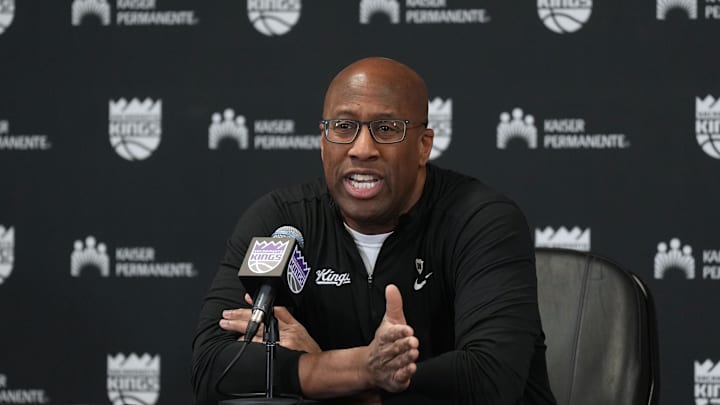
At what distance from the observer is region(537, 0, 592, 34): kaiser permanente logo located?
388 centimetres

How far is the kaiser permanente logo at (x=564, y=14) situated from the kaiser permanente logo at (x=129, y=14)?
143cm

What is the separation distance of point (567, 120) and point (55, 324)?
2.27 metres

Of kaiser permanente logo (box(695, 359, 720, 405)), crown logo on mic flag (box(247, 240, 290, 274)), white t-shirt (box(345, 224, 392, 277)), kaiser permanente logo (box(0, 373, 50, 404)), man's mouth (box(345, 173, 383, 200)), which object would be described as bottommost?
kaiser permanente logo (box(0, 373, 50, 404))

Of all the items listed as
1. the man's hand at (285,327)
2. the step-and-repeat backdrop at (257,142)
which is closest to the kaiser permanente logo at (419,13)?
the step-and-repeat backdrop at (257,142)

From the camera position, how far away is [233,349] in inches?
88.3

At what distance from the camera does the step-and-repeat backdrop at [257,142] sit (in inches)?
150

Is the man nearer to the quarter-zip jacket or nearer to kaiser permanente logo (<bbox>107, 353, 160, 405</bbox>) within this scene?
the quarter-zip jacket

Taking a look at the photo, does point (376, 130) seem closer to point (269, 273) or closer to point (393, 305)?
point (393, 305)

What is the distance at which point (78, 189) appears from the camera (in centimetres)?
413

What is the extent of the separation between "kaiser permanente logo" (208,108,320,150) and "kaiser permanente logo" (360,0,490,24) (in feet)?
1.74

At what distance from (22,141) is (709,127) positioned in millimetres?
2796

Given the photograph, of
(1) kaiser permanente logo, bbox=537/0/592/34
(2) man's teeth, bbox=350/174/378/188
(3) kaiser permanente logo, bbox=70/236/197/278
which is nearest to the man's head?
(2) man's teeth, bbox=350/174/378/188

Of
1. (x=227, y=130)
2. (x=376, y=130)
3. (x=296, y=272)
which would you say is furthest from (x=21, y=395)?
(x=296, y=272)

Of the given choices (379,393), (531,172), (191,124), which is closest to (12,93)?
(191,124)
